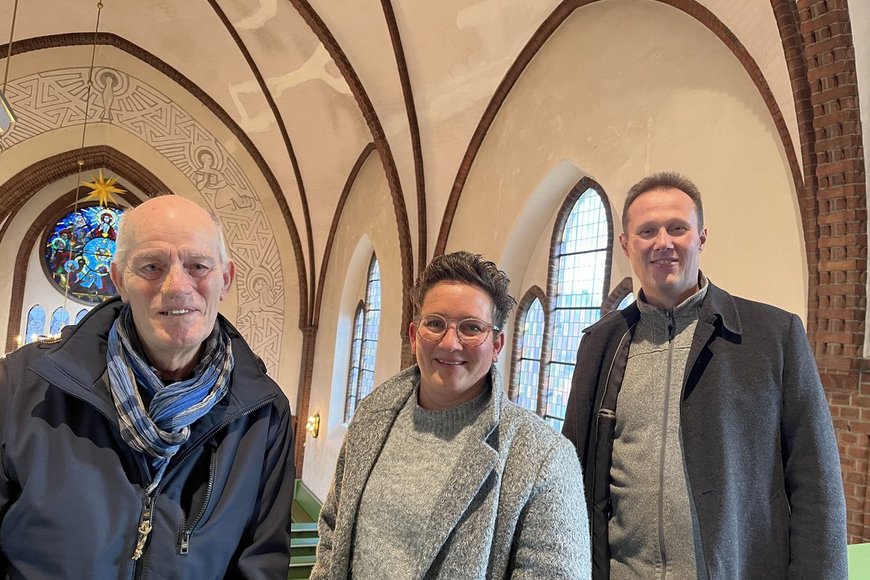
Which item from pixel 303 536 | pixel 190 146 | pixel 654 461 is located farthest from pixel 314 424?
pixel 654 461

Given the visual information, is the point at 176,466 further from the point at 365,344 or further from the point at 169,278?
the point at 365,344

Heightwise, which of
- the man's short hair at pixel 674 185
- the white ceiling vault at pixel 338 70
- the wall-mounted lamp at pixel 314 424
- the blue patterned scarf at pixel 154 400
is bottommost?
the wall-mounted lamp at pixel 314 424

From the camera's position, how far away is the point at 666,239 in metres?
1.85

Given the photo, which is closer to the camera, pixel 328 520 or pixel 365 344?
pixel 328 520

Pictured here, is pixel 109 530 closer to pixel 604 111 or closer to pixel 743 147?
pixel 743 147

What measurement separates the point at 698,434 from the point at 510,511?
64 cm

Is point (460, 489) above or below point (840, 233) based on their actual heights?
below

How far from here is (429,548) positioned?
4.88 feet

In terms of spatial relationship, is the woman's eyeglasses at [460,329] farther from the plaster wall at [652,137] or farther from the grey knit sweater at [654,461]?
the plaster wall at [652,137]

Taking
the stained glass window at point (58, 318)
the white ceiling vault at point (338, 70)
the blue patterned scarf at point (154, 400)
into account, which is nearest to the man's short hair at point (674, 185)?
the blue patterned scarf at point (154, 400)

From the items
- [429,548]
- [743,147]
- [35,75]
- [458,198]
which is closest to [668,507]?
[429,548]

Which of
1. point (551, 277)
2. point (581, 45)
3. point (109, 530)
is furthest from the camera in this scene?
point (551, 277)

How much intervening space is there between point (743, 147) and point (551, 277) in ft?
9.32

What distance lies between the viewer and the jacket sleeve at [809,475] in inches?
65.6
